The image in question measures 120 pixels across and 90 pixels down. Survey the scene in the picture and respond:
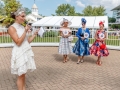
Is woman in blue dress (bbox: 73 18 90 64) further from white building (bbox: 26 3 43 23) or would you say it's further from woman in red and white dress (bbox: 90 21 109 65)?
white building (bbox: 26 3 43 23)

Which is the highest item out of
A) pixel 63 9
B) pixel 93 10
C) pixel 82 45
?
pixel 63 9

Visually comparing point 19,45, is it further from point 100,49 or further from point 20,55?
point 100,49

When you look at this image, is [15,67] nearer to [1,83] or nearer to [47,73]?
[1,83]

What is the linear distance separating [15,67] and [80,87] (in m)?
1.86

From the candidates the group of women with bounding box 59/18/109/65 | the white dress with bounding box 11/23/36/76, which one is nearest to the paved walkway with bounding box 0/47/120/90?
the group of women with bounding box 59/18/109/65

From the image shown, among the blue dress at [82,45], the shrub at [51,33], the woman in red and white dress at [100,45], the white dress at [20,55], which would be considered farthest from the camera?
the shrub at [51,33]

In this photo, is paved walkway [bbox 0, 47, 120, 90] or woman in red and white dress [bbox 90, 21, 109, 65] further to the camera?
woman in red and white dress [bbox 90, 21, 109, 65]

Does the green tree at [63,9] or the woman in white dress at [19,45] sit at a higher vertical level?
the green tree at [63,9]

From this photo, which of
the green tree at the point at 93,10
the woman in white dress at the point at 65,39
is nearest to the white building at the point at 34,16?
the green tree at the point at 93,10

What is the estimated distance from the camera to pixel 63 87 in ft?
14.9

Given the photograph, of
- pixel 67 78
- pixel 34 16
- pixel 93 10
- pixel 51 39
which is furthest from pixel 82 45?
pixel 34 16

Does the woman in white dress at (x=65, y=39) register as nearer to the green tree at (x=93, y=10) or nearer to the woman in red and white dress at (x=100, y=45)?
the woman in red and white dress at (x=100, y=45)

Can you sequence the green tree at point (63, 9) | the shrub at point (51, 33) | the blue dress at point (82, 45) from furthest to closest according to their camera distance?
the green tree at point (63, 9), the shrub at point (51, 33), the blue dress at point (82, 45)

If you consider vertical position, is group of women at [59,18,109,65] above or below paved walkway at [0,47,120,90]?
above
